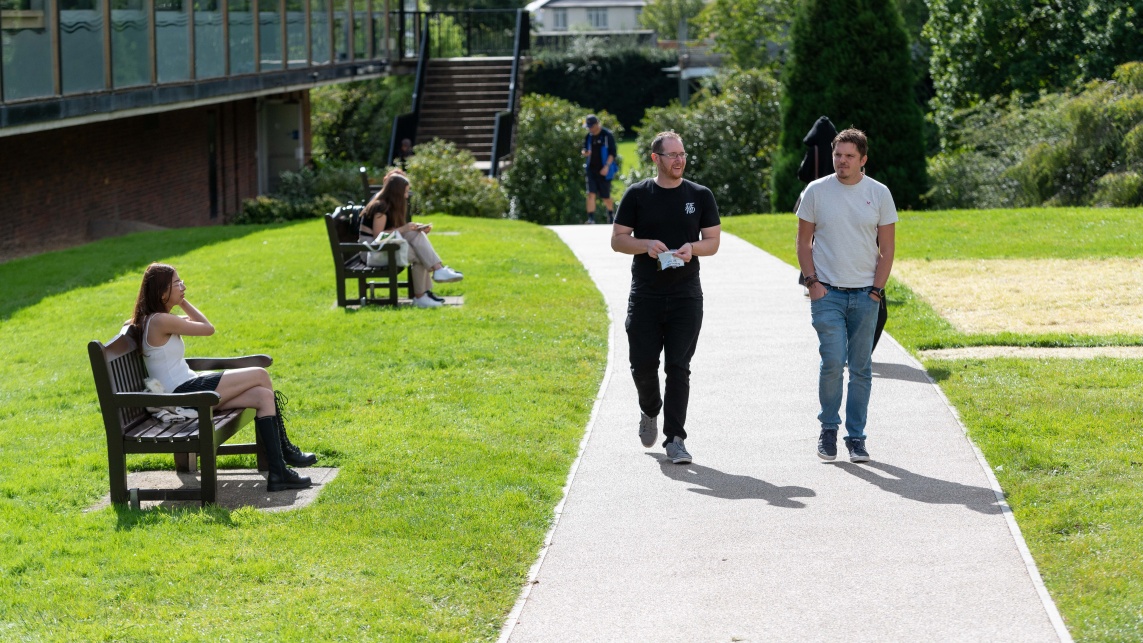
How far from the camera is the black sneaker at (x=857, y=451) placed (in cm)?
771

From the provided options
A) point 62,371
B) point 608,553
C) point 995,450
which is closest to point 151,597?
point 608,553

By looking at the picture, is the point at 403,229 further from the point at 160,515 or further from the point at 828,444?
the point at 160,515

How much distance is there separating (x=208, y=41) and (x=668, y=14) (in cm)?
6438

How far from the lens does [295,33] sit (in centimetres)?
2780

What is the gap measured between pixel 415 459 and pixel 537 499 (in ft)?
3.46

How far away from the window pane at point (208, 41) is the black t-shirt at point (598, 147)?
644 cm

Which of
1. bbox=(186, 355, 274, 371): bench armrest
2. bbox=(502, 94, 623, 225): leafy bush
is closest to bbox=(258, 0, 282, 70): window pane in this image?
bbox=(502, 94, 623, 225): leafy bush

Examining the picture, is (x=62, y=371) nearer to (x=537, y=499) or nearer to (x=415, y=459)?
(x=415, y=459)

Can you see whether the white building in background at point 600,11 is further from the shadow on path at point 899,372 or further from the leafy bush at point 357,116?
the shadow on path at point 899,372

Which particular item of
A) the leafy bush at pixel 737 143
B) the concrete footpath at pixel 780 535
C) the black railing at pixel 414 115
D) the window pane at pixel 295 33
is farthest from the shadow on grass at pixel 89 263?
the leafy bush at pixel 737 143

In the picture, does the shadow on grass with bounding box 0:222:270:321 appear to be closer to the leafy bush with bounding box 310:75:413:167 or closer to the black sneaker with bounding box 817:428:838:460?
the black sneaker with bounding box 817:428:838:460

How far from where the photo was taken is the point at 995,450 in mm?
7742

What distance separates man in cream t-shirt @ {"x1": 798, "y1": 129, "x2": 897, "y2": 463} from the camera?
25.3ft

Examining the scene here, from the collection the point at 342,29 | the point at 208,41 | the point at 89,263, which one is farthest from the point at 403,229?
the point at 342,29
